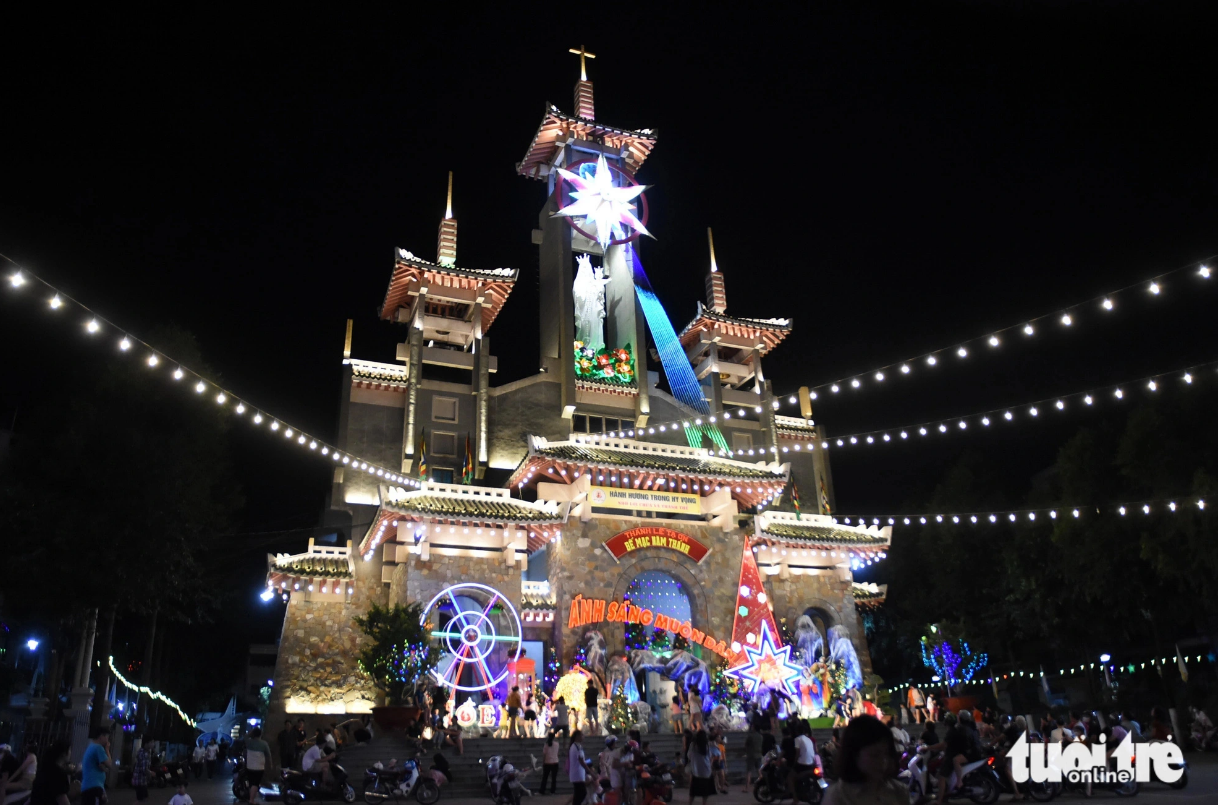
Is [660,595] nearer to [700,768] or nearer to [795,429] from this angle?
[700,768]

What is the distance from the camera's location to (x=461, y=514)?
2325cm

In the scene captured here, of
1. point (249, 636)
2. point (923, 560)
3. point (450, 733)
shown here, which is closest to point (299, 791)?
point (450, 733)

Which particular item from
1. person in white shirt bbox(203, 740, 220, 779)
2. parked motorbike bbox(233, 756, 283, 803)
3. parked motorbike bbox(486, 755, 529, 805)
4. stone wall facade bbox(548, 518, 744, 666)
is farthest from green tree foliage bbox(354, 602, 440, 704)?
person in white shirt bbox(203, 740, 220, 779)

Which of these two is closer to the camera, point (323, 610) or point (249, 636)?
point (323, 610)

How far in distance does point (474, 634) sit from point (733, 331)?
775 inches

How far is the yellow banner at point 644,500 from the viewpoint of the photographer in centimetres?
2531

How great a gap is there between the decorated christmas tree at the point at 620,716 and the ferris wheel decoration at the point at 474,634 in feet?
10.1

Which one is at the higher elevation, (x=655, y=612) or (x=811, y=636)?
(x=655, y=612)

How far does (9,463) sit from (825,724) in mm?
22917

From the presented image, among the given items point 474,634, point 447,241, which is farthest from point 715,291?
point 474,634

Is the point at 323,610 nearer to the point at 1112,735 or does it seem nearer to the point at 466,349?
the point at 466,349

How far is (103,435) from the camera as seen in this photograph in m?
21.1

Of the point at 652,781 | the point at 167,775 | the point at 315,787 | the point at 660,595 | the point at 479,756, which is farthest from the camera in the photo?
the point at 167,775

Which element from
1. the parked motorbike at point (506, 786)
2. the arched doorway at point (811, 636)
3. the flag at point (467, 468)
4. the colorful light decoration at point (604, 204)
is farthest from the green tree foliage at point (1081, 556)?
the flag at point (467, 468)
